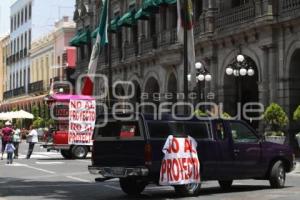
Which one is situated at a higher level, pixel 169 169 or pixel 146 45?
pixel 146 45

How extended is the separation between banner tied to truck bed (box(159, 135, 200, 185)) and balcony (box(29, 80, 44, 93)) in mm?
56200

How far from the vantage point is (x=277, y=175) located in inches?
667

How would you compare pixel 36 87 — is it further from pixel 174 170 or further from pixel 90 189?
pixel 174 170

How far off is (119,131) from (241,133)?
3176 millimetres

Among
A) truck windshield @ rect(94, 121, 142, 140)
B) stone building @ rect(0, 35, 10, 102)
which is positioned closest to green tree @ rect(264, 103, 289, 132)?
truck windshield @ rect(94, 121, 142, 140)

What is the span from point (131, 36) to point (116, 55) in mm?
2283

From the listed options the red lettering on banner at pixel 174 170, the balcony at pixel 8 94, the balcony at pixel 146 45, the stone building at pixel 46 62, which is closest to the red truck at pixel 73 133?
the balcony at pixel 146 45

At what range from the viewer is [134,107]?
151 feet

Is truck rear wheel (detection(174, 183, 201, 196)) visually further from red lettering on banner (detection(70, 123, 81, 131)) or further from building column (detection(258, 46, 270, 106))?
red lettering on banner (detection(70, 123, 81, 131))

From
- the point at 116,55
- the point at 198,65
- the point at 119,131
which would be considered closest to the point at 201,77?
the point at 198,65

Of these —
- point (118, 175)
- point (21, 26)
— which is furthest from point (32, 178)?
point (21, 26)

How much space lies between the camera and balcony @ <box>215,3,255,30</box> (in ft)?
101

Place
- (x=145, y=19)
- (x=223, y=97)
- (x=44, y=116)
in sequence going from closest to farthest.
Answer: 1. (x=223, y=97)
2. (x=145, y=19)
3. (x=44, y=116)

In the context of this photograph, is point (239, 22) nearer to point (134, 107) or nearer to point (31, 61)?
point (134, 107)
